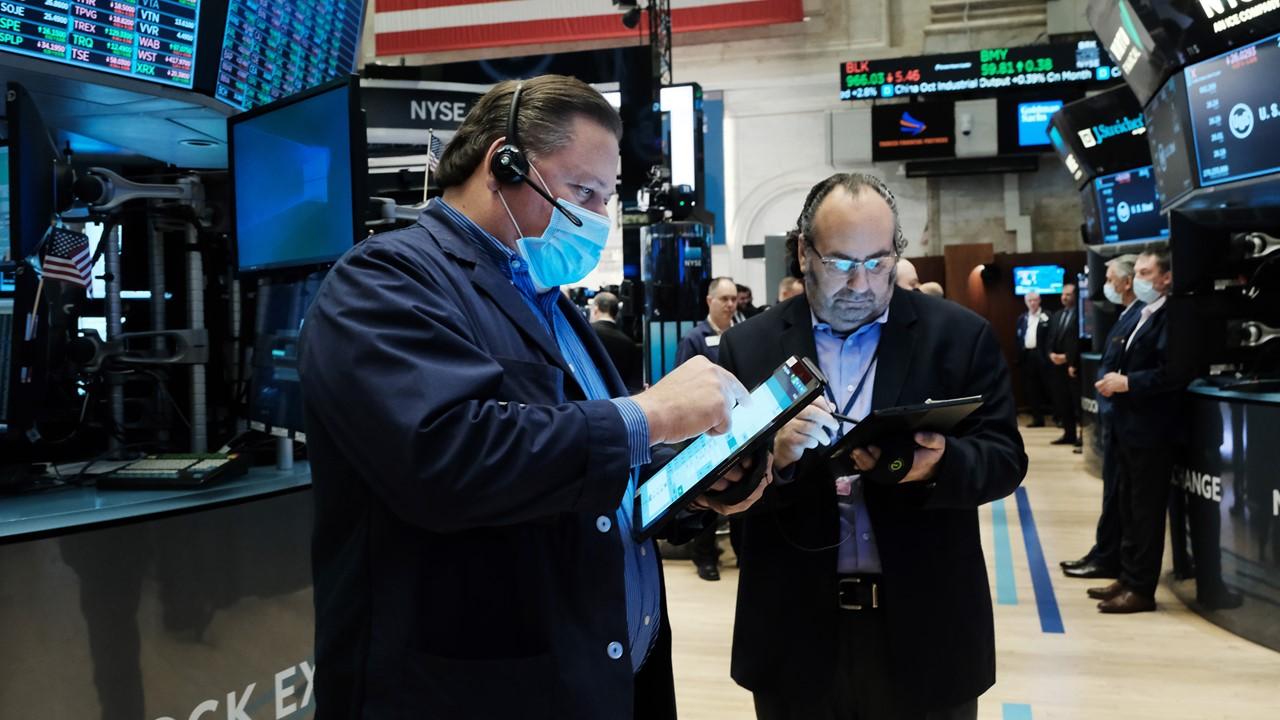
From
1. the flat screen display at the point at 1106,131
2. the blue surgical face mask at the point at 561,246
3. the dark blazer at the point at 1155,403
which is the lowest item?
the dark blazer at the point at 1155,403

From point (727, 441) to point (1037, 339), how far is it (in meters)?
12.6

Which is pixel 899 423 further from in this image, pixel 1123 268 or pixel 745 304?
pixel 745 304

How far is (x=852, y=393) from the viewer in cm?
207

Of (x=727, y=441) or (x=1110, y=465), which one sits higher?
(x=727, y=441)

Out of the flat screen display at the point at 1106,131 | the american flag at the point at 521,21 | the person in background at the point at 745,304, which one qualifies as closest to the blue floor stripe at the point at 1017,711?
the person in background at the point at 745,304

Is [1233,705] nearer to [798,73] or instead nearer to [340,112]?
[340,112]

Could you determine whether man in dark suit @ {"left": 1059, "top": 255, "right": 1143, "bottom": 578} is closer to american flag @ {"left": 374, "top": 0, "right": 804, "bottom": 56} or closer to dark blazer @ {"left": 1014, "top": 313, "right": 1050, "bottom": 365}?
dark blazer @ {"left": 1014, "top": 313, "right": 1050, "bottom": 365}

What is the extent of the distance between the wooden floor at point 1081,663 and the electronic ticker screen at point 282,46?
288 centimetres

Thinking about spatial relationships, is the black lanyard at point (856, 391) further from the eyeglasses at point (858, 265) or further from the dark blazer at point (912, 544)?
the eyeglasses at point (858, 265)

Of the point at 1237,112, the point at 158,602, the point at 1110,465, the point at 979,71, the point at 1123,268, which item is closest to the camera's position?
→ the point at 158,602

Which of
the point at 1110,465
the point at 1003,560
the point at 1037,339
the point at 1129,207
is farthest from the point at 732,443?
the point at 1037,339

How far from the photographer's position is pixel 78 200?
2.72 m

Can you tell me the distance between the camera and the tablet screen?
1.31 m

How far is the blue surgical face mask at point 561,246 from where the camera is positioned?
4.58 ft
